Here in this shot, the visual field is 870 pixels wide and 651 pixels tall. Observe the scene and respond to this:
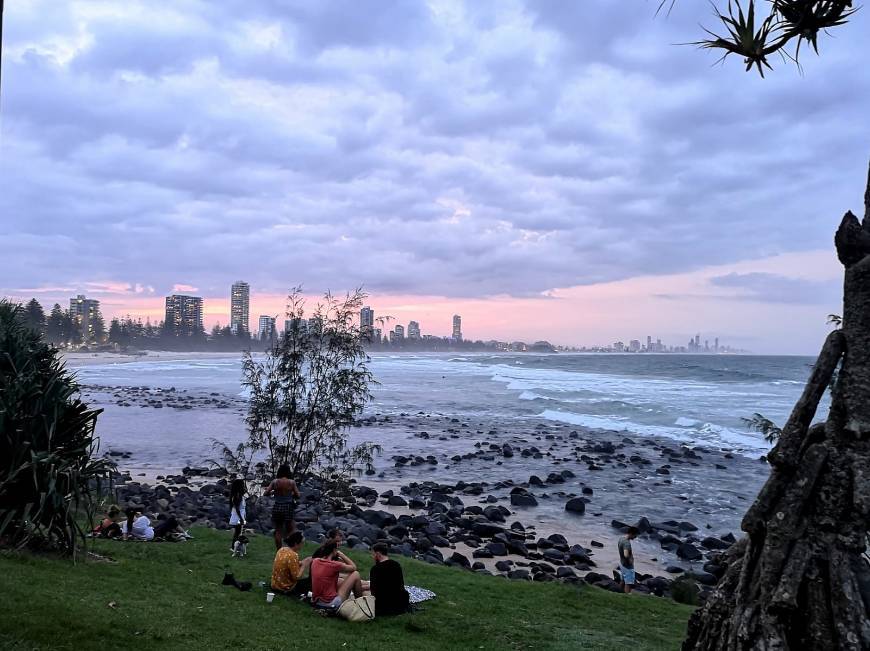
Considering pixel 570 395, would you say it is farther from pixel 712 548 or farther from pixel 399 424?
pixel 712 548

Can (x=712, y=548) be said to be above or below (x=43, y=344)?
below

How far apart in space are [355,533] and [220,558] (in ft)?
17.5

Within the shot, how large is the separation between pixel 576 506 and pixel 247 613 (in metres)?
16.3

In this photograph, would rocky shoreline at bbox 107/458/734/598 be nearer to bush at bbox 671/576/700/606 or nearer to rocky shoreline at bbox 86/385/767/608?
rocky shoreline at bbox 86/385/767/608

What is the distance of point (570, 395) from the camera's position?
66.8 m

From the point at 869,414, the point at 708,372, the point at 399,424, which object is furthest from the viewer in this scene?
the point at 708,372

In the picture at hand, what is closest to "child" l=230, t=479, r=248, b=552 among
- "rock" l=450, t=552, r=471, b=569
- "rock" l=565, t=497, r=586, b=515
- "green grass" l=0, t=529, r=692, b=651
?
"green grass" l=0, t=529, r=692, b=651

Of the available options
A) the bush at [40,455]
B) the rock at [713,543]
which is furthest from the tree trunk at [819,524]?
the rock at [713,543]

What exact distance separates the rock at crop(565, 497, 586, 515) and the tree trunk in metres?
17.6

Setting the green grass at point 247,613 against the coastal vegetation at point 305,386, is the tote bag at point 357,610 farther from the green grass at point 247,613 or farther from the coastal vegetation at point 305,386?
the coastal vegetation at point 305,386

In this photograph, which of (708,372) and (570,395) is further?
(708,372)

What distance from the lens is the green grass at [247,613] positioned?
263 inches

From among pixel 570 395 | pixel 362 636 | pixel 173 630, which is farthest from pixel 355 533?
pixel 570 395

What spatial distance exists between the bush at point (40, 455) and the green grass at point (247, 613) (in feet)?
1.72
